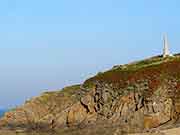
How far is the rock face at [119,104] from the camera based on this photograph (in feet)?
208

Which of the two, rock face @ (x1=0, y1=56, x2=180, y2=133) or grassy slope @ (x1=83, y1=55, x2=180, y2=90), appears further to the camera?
grassy slope @ (x1=83, y1=55, x2=180, y2=90)

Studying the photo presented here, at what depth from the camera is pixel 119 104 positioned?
6794 centimetres

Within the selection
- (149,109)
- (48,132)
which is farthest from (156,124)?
(48,132)

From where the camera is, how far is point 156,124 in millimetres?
61969

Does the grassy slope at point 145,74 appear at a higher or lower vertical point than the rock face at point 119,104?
higher

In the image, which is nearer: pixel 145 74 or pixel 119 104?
pixel 119 104

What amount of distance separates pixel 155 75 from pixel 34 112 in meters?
20.3

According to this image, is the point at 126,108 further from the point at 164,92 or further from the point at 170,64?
the point at 170,64

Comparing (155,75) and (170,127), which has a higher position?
(155,75)

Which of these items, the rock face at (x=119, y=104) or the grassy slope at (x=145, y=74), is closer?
the rock face at (x=119, y=104)

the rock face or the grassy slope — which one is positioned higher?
the grassy slope

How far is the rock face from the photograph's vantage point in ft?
208

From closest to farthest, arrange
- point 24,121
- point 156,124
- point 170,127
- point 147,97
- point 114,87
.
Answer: point 170,127
point 156,124
point 147,97
point 114,87
point 24,121

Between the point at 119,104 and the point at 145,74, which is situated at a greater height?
the point at 145,74
